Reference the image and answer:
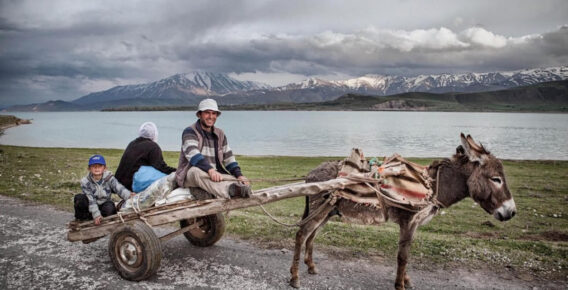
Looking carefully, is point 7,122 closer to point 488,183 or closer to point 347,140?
point 347,140

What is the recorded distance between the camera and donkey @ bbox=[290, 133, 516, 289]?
548 cm

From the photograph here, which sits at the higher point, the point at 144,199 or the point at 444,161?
the point at 444,161

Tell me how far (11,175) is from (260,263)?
671 inches

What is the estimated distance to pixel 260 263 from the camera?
6.95m

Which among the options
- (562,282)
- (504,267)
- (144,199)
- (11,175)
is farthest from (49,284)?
(11,175)

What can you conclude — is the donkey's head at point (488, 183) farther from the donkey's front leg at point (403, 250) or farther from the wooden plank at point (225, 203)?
the wooden plank at point (225, 203)

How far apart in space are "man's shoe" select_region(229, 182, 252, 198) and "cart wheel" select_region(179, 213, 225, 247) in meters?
2.06

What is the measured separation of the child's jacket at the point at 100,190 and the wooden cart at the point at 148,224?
44 centimetres

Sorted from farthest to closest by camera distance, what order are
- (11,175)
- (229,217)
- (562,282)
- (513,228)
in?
(11,175) < (513,228) < (229,217) < (562,282)

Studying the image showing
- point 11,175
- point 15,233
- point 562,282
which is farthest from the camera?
point 11,175

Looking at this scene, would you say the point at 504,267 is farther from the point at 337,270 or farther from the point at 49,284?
the point at 49,284

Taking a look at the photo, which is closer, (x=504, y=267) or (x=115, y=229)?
(x=115, y=229)

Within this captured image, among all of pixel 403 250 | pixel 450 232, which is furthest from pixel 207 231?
pixel 450 232

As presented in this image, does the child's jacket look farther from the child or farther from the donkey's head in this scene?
the donkey's head
